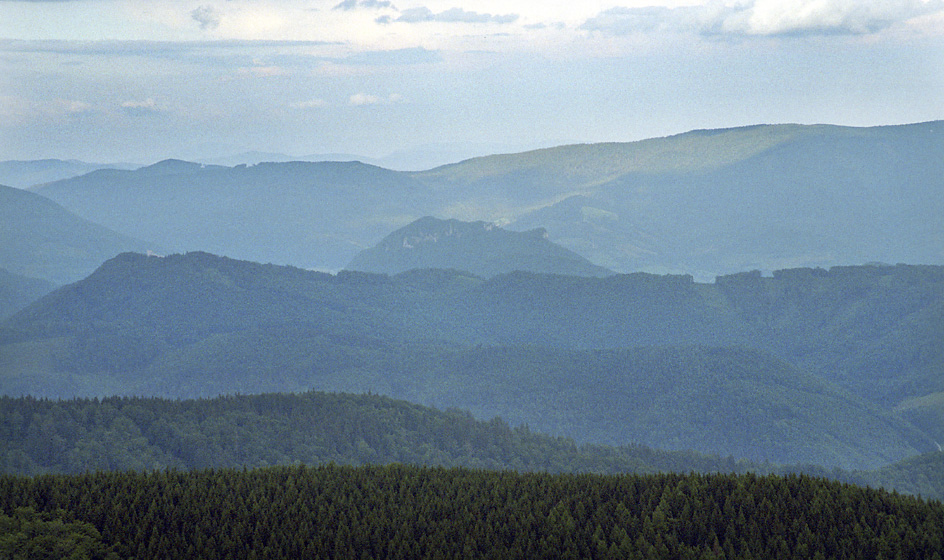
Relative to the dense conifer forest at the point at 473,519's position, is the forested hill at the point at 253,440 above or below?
below

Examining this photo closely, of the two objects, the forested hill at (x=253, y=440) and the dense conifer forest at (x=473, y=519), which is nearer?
the dense conifer forest at (x=473, y=519)

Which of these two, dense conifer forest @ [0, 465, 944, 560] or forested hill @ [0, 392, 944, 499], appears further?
forested hill @ [0, 392, 944, 499]

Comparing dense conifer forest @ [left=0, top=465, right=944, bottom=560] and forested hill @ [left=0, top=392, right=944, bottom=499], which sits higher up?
dense conifer forest @ [left=0, top=465, right=944, bottom=560]

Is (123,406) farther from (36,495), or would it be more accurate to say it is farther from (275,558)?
(275,558)

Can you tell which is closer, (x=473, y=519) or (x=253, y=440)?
(x=473, y=519)

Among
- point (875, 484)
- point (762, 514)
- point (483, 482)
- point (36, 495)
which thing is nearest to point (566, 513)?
point (762, 514)

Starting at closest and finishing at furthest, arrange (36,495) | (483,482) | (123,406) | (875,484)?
(36,495) < (483,482) < (123,406) < (875,484)

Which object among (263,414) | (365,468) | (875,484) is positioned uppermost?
(365,468)

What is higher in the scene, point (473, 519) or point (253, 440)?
point (473, 519)
